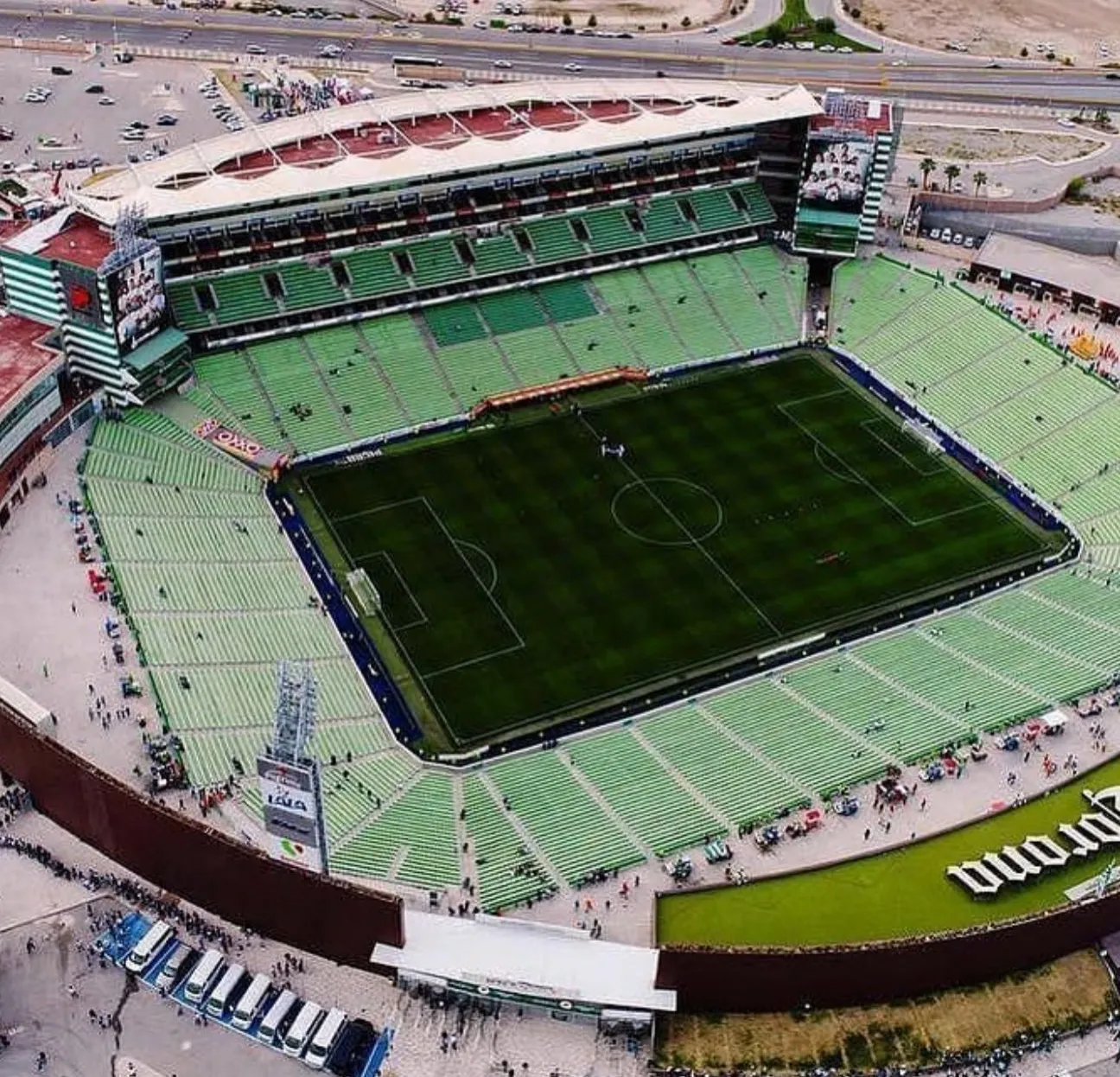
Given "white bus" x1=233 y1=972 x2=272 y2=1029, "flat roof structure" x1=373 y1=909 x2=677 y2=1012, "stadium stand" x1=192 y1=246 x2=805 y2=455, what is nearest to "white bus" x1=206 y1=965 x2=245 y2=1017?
"white bus" x1=233 y1=972 x2=272 y2=1029

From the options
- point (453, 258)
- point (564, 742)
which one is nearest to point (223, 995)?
point (564, 742)

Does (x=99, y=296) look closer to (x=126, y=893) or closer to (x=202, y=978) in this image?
(x=126, y=893)

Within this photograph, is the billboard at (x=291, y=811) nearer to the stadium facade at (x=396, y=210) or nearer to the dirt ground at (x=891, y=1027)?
the dirt ground at (x=891, y=1027)

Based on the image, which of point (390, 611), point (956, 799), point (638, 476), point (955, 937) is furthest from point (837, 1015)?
point (638, 476)

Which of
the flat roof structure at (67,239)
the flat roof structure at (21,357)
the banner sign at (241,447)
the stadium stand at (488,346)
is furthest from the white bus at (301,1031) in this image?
the flat roof structure at (67,239)

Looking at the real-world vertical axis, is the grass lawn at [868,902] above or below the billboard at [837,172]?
below

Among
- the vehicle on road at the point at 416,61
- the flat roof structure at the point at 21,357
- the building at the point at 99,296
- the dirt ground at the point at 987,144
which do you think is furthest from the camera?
the vehicle on road at the point at 416,61
